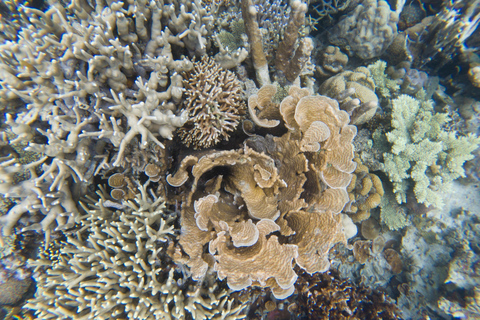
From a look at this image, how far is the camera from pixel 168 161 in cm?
249

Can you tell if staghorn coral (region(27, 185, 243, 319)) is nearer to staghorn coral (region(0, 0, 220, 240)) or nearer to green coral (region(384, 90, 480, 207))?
staghorn coral (region(0, 0, 220, 240))

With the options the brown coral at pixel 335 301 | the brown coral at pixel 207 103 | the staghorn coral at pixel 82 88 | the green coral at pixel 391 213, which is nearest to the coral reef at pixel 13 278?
the staghorn coral at pixel 82 88

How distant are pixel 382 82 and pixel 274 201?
389cm

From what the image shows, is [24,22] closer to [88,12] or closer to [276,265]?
[88,12]

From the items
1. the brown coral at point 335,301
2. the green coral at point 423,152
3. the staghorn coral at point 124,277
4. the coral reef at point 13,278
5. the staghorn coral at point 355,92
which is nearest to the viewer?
the staghorn coral at point 124,277

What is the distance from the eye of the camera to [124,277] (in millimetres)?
2242

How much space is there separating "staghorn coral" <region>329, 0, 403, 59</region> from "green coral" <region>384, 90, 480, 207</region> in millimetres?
1311

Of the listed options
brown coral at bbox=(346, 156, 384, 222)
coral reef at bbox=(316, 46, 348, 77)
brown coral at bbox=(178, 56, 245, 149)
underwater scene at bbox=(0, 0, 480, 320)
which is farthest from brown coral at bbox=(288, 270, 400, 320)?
coral reef at bbox=(316, 46, 348, 77)

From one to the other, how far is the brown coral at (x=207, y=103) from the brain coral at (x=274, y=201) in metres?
0.28

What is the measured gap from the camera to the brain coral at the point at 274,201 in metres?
2.15

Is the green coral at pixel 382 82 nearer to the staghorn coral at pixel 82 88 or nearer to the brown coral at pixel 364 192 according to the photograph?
the brown coral at pixel 364 192

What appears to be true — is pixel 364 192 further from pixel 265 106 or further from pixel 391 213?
pixel 265 106

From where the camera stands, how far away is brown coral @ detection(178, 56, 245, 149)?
2.24 m

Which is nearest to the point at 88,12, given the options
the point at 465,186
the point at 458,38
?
the point at 458,38
